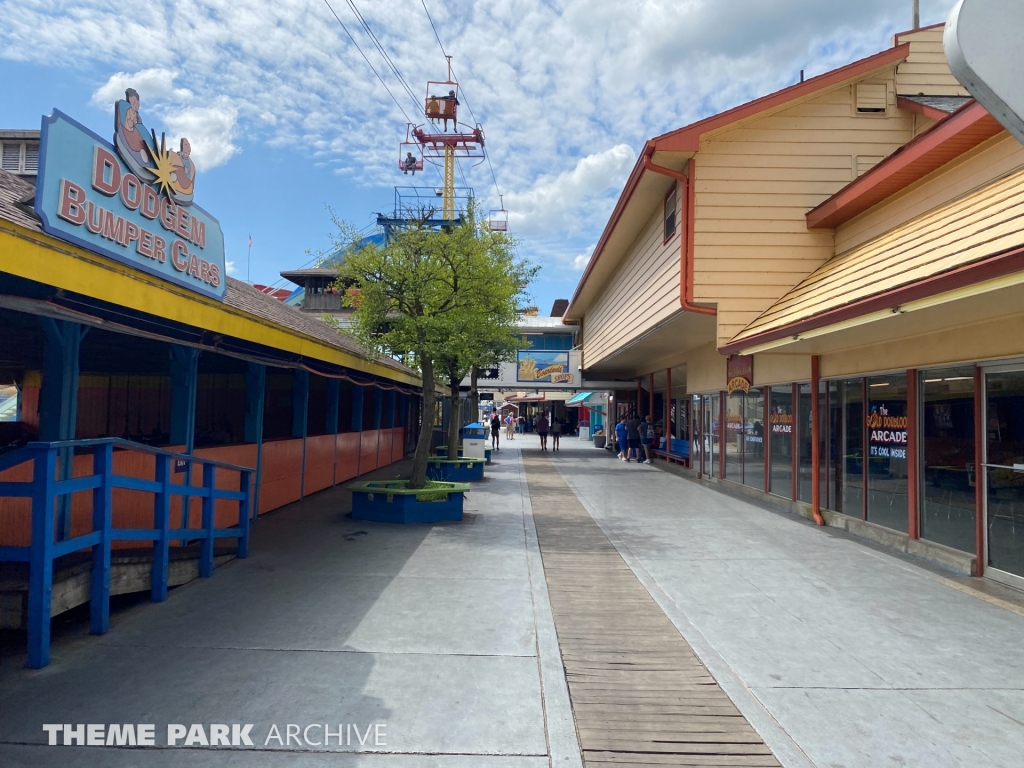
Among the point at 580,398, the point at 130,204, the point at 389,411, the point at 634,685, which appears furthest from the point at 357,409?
the point at 580,398

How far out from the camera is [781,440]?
11.7 metres

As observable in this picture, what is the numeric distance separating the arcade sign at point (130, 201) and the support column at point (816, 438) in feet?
26.4

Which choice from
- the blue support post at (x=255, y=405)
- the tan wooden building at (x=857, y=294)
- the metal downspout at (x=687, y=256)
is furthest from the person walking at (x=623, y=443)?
the blue support post at (x=255, y=405)

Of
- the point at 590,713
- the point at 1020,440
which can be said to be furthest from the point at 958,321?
the point at 590,713

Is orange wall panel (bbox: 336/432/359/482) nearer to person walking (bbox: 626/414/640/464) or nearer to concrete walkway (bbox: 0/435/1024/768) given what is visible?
concrete walkway (bbox: 0/435/1024/768)

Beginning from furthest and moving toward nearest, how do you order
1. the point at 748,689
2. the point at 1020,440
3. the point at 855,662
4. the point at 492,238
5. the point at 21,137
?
the point at 21,137, the point at 492,238, the point at 1020,440, the point at 855,662, the point at 748,689

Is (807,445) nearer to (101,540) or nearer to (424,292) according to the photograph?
(424,292)

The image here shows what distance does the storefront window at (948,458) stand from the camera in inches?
284

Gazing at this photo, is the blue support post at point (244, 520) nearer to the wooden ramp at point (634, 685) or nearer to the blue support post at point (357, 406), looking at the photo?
the wooden ramp at point (634, 685)

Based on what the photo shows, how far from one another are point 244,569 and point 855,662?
5553 millimetres

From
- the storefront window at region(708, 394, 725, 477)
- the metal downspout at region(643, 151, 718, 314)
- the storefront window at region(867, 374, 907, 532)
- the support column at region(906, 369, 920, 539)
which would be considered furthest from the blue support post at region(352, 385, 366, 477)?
the support column at region(906, 369, 920, 539)

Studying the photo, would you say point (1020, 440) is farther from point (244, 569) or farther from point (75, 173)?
point (75, 173)

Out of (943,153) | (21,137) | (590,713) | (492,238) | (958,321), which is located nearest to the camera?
(590,713)

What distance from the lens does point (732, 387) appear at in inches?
516
